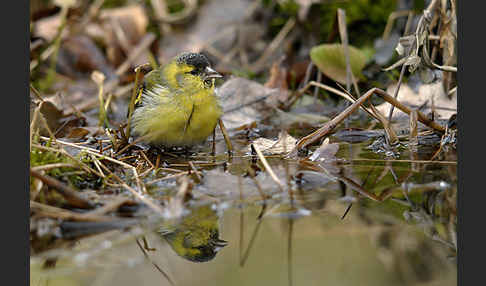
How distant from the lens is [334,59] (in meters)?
5.04

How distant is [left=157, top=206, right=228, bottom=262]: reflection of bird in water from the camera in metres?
2.68

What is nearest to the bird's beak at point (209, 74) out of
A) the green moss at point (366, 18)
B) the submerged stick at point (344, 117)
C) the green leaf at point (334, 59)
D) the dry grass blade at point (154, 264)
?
the submerged stick at point (344, 117)

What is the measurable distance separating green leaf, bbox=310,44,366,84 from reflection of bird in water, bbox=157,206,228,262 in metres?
2.54

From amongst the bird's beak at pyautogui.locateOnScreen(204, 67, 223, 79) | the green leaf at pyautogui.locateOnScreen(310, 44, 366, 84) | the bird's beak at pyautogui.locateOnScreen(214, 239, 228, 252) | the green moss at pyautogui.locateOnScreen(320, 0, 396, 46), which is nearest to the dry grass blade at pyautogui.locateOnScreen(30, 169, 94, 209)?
the bird's beak at pyautogui.locateOnScreen(214, 239, 228, 252)

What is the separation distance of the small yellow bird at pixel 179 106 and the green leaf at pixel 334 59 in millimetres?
1224

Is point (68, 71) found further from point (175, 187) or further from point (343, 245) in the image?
point (343, 245)

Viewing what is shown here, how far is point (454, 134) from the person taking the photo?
387 centimetres

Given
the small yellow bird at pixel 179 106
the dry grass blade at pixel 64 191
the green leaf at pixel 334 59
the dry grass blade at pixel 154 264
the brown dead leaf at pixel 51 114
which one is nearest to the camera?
the dry grass blade at pixel 154 264

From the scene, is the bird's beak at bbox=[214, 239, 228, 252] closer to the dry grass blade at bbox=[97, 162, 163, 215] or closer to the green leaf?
the dry grass blade at bbox=[97, 162, 163, 215]

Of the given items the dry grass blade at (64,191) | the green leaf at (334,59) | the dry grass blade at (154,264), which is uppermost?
the green leaf at (334,59)

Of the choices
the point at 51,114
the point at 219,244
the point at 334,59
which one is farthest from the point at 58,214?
the point at 334,59

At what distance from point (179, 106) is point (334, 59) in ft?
5.65

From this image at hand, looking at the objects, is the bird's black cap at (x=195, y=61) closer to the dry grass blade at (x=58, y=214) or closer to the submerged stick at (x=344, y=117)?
the submerged stick at (x=344, y=117)

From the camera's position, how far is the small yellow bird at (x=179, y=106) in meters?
3.97
